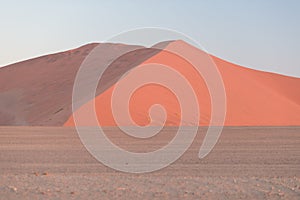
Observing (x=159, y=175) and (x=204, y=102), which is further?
(x=204, y=102)

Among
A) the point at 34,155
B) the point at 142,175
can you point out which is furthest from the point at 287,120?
the point at 142,175

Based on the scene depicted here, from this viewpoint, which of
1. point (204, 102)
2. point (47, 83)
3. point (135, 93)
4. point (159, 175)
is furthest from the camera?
point (47, 83)

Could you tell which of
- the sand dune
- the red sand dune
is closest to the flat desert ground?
the red sand dune

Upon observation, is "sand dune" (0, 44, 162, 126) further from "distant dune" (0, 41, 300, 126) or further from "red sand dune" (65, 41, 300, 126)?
"red sand dune" (65, 41, 300, 126)

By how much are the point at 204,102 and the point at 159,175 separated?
37920 mm

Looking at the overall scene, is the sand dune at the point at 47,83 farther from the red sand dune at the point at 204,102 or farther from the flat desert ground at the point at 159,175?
the flat desert ground at the point at 159,175

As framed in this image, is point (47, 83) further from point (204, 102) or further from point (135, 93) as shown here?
point (204, 102)

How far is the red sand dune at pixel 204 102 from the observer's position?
4563 centimetres

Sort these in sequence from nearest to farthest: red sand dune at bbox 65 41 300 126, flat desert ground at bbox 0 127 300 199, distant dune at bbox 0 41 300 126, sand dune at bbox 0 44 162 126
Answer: flat desert ground at bbox 0 127 300 199
red sand dune at bbox 65 41 300 126
distant dune at bbox 0 41 300 126
sand dune at bbox 0 44 162 126

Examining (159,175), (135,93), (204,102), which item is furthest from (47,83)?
(159,175)

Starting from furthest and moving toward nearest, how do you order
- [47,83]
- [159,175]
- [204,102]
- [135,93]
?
[47,83] → [204,102] → [135,93] → [159,175]

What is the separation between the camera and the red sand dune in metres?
45.6

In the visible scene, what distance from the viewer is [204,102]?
52875 mm

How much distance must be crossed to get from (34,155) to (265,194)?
11.0 meters
